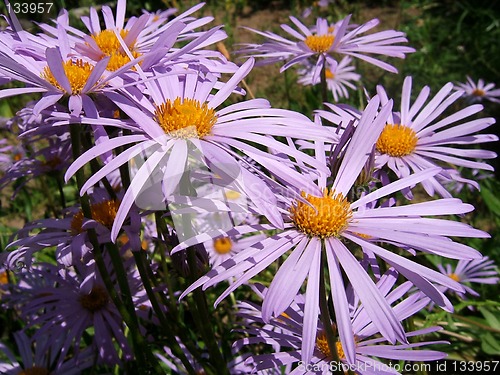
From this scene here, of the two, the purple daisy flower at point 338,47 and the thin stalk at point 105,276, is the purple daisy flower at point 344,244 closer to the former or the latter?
the thin stalk at point 105,276

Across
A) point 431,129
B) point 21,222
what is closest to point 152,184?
point 431,129

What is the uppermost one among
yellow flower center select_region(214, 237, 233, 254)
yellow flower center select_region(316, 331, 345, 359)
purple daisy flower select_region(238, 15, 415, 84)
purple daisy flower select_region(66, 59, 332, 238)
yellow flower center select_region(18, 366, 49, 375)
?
purple daisy flower select_region(238, 15, 415, 84)

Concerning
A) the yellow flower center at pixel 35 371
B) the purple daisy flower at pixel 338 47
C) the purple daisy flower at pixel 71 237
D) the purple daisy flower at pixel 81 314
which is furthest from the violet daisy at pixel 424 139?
the yellow flower center at pixel 35 371

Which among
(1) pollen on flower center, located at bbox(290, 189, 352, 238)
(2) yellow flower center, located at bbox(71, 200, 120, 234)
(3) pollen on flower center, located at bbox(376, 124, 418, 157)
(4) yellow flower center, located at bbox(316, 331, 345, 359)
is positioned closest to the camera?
(1) pollen on flower center, located at bbox(290, 189, 352, 238)

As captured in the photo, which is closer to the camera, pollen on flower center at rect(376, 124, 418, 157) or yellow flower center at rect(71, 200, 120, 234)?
yellow flower center at rect(71, 200, 120, 234)

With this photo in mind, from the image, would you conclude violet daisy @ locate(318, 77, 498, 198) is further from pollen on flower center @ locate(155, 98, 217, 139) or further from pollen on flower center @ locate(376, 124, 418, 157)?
pollen on flower center @ locate(155, 98, 217, 139)

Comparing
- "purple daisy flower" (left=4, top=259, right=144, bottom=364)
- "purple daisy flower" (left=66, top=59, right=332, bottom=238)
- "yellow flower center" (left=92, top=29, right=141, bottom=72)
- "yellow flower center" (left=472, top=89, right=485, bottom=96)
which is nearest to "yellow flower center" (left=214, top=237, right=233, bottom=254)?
"purple daisy flower" (left=4, top=259, right=144, bottom=364)
